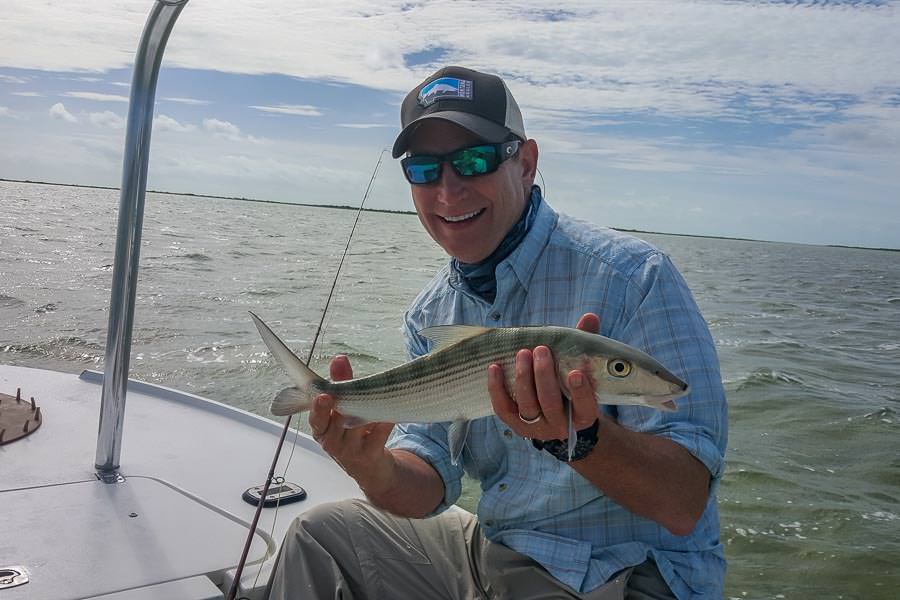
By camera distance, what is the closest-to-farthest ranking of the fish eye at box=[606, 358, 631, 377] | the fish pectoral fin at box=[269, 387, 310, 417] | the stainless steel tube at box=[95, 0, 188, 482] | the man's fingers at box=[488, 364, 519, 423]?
1. the fish eye at box=[606, 358, 631, 377]
2. the man's fingers at box=[488, 364, 519, 423]
3. the fish pectoral fin at box=[269, 387, 310, 417]
4. the stainless steel tube at box=[95, 0, 188, 482]

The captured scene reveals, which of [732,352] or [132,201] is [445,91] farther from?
[732,352]

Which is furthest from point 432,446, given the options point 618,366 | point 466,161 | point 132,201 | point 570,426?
point 132,201

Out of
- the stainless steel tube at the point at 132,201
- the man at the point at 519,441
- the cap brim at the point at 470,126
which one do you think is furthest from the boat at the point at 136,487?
the cap brim at the point at 470,126

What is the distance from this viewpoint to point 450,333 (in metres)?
2.19

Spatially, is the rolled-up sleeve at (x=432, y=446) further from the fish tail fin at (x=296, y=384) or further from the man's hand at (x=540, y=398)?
the man's hand at (x=540, y=398)

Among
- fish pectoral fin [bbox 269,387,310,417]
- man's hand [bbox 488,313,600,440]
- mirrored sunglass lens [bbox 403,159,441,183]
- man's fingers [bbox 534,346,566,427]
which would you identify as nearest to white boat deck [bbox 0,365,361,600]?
fish pectoral fin [bbox 269,387,310,417]

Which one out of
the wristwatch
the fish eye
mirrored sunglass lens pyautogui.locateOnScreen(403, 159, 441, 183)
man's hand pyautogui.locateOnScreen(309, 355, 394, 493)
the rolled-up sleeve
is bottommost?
the rolled-up sleeve

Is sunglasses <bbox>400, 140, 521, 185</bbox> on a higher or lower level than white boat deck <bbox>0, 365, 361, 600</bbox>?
higher

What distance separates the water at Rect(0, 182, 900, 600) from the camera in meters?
6.08

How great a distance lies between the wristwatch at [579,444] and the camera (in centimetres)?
206

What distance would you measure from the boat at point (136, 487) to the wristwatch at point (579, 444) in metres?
1.13

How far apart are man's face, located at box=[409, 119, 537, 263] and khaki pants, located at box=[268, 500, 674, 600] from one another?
107 cm

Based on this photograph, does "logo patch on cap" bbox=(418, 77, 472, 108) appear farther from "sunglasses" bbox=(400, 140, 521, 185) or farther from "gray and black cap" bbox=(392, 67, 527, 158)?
"sunglasses" bbox=(400, 140, 521, 185)

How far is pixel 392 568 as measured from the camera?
2.86 meters
